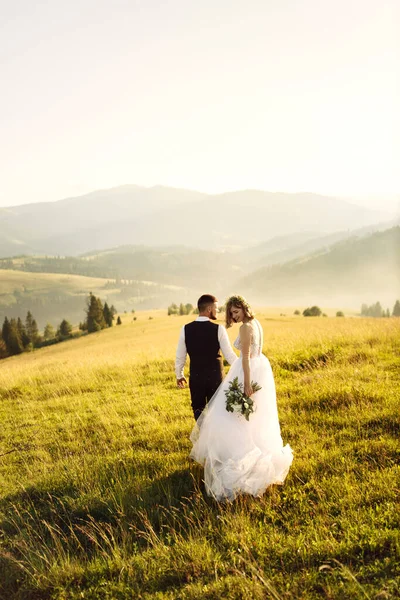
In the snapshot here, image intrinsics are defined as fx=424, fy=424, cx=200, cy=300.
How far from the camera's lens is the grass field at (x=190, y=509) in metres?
4.08

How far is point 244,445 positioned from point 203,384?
1.68 meters

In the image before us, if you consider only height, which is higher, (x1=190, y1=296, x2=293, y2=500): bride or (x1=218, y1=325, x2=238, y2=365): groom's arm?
(x1=218, y1=325, x2=238, y2=365): groom's arm

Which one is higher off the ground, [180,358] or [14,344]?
[180,358]

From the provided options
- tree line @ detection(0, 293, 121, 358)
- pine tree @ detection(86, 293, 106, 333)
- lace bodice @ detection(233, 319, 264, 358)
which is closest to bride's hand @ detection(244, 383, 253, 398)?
lace bodice @ detection(233, 319, 264, 358)

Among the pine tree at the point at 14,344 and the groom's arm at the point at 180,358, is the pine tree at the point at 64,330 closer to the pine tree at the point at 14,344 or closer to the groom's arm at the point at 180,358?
the pine tree at the point at 14,344

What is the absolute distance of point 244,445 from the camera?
5.95 meters

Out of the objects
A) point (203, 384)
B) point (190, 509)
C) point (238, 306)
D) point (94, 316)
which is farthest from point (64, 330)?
point (190, 509)

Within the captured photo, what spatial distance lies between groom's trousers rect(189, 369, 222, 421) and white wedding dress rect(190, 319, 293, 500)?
766 millimetres

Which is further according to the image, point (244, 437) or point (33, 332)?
point (33, 332)

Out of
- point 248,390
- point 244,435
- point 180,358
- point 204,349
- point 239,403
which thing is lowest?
point 244,435

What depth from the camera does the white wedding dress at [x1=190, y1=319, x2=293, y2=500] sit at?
564 cm

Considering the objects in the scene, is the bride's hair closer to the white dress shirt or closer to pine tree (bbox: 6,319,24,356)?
the white dress shirt

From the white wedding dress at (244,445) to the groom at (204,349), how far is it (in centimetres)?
76

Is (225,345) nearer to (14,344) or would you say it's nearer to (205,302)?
(205,302)
